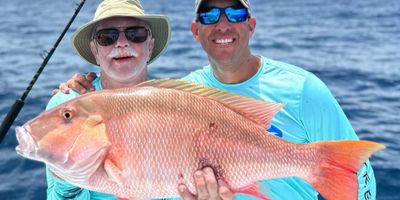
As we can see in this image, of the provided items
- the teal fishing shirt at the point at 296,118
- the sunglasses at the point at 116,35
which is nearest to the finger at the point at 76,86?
the teal fishing shirt at the point at 296,118

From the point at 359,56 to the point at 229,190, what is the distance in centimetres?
1230

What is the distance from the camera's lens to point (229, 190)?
99.3 inches

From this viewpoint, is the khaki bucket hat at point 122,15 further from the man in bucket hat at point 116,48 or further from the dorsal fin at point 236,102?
the dorsal fin at point 236,102

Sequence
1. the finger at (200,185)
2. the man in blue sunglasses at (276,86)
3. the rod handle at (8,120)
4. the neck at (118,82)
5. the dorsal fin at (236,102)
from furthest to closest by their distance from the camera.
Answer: the rod handle at (8,120), the neck at (118,82), the man in blue sunglasses at (276,86), the dorsal fin at (236,102), the finger at (200,185)

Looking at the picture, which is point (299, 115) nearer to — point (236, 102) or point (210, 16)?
point (236, 102)

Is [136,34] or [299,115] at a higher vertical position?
[136,34]

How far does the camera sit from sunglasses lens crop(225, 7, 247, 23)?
11.2 feet

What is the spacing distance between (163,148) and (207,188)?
0.32m

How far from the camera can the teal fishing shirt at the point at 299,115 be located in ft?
10.8

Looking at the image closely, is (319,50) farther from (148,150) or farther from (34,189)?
(148,150)

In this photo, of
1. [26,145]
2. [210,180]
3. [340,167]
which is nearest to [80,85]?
[26,145]

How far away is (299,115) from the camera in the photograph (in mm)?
3338

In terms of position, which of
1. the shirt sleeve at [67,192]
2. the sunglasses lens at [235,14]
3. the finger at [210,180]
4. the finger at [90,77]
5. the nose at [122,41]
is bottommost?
the shirt sleeve at [67,192]

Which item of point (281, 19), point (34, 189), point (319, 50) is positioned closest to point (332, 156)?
point (34, 189)
